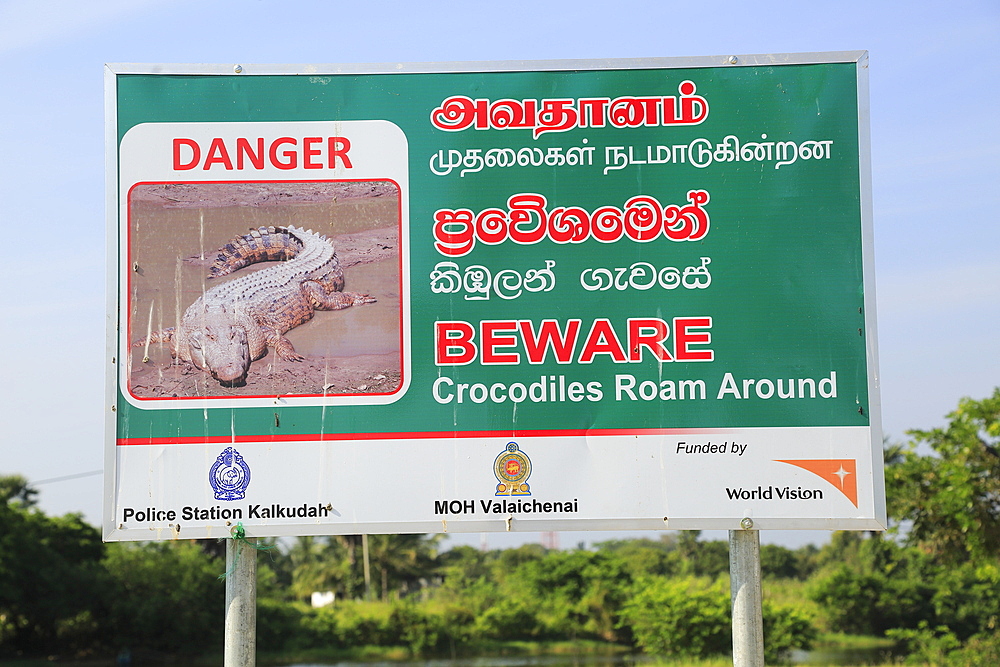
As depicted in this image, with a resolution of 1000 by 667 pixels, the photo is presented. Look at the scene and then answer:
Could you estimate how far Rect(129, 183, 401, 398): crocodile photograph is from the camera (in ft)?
14.2

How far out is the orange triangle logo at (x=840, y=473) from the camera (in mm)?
4246

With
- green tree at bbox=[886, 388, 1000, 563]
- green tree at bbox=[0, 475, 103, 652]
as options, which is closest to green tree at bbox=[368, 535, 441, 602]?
green tree at bbox=[0, 475, 103, 652]

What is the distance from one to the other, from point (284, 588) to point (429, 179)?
38.8 meters

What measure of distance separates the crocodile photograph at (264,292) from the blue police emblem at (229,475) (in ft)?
1.07

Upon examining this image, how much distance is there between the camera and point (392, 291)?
14.4ft

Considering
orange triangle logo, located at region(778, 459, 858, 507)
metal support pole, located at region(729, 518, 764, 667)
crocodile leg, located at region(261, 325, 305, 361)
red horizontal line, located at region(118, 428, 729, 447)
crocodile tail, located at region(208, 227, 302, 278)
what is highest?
crocodile tail, located at region(208, 227, 302, 278)

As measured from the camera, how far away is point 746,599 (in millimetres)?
4273

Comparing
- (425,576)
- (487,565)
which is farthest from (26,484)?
(487,565)

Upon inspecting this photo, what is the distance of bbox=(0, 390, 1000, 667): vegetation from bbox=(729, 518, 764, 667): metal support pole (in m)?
19.1

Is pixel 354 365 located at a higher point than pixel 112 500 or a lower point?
higher

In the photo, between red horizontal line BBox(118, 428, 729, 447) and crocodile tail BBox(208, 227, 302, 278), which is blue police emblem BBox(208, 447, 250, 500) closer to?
red horizontal line BBox(118, 428, 729, 447)

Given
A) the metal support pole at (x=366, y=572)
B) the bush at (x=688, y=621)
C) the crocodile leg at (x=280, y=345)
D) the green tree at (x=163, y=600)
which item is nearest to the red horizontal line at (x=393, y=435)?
the crocodile leg at (x=280, y=345)

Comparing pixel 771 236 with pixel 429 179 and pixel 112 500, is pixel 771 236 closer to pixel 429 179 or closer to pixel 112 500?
pixel 429 179

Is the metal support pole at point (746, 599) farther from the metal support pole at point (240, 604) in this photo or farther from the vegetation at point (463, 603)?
the vegetation at point (463, 603)
